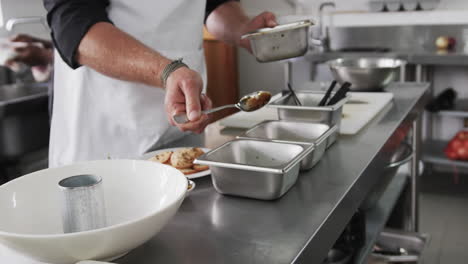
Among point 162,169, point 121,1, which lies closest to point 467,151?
point 121,1

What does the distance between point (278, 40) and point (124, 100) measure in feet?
1.75

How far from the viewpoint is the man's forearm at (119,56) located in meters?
1.37

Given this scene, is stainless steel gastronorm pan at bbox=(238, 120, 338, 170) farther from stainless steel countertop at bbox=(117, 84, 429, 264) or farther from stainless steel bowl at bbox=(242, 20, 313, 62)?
stainless steel bowl at bbox=(242, 20, 313, 62)

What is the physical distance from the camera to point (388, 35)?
4.59 meters

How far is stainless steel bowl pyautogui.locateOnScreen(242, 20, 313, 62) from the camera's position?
166cm

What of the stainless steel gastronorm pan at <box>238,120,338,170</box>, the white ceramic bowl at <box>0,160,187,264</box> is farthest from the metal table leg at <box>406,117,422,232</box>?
the white ceramic bowl at <box>0,160,187,264</box>

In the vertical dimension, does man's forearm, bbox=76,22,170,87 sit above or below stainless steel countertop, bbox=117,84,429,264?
above

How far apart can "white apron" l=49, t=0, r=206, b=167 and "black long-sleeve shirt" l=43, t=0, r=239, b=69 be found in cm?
21

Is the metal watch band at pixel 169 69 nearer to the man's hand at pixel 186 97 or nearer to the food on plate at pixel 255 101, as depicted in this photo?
the man's hand at pixel 186 97

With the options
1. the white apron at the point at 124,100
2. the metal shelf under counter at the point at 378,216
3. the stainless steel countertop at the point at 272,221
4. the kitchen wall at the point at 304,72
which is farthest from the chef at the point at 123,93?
the kitchen wall at the point at 304,72

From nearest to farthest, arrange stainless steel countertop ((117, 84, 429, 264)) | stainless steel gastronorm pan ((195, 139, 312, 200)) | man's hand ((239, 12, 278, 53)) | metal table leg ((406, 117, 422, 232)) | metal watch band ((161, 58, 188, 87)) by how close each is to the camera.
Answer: stainless steel countertop ((117, 84, 429, 264)) < stainless steel gastronorm pan ((195, 139, 312, 200)) < metal watch band ((161, 58, 188, 87)) < man's hand ((239, 12, 278, 53)) < metal table leg ((406, 117, 422, 232))

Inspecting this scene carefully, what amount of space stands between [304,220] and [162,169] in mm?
298

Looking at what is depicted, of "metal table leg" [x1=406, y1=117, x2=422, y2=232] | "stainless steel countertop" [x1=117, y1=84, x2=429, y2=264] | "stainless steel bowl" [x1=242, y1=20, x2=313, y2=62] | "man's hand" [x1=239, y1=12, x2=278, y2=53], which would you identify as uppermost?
"man's hand" [x1=239, y1=12, x2=278, y2=53]

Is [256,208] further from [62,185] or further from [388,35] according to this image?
[388,35]
